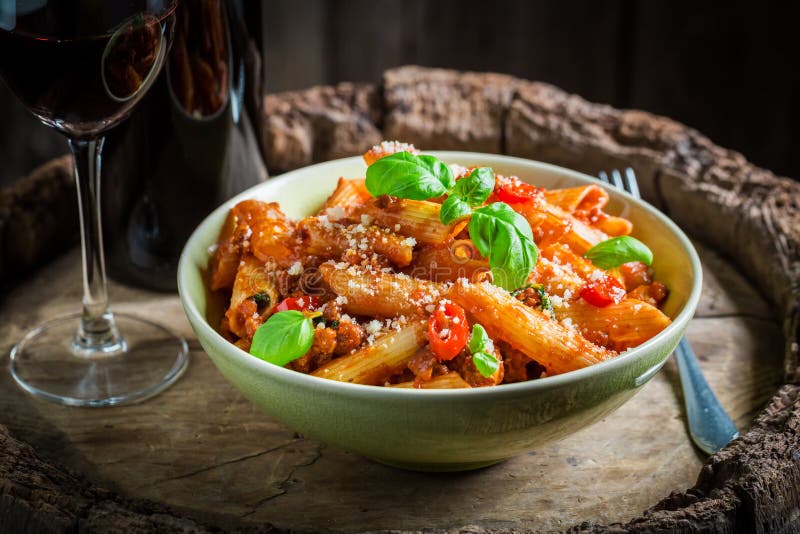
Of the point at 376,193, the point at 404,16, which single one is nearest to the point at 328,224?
the point at 376,193

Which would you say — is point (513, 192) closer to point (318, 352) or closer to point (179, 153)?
point (318, 352)

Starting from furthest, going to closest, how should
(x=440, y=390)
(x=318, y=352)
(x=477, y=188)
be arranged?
(x=477, y=188), (x=318, y=352), (x=440, y=390)

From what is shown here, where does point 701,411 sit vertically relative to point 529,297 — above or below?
below

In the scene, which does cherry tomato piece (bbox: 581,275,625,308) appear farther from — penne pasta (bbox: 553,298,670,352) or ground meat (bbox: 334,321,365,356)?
ground meat (bbox: 334,321,365,356)

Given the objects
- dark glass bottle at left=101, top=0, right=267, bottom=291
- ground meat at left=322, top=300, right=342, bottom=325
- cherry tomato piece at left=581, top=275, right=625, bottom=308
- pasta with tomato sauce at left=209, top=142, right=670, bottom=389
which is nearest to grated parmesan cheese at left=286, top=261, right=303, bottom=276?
pasta with tomato sauce at left=209, top=142, right=670, bottom=389

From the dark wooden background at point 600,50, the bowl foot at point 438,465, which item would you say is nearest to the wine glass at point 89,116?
the bowl foot at point 438,465

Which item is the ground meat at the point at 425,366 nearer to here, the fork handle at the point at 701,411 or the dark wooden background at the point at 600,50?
the fork handle at the point at 701,411

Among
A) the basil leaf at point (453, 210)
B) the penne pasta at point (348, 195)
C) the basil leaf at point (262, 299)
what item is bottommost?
the basil leaf at point (262, 299)

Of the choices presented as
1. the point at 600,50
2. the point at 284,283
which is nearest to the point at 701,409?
the point at 284,283
